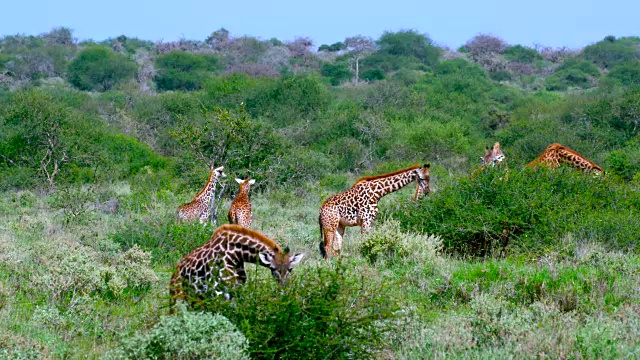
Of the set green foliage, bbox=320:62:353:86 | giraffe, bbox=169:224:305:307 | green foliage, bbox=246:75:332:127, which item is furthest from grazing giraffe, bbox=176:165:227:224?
green foliage, bbox=320:62:353:86

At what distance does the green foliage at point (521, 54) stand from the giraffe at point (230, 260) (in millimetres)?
68234

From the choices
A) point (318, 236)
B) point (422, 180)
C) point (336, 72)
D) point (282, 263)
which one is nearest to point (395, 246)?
point (422, 180)

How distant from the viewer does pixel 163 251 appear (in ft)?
38.4

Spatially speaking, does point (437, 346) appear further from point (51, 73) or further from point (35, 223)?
point (51, 73)

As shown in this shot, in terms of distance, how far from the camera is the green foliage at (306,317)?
20.7 ft

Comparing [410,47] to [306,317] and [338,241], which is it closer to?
[338,241]

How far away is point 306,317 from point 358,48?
71.2 metres

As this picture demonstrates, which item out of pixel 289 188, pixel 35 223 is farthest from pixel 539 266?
pixel 289 188

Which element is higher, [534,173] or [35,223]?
[534,173]

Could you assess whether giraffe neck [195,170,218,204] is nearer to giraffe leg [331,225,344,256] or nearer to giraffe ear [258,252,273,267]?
giraffe leg [331,225,344,256]

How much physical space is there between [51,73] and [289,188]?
139 feet

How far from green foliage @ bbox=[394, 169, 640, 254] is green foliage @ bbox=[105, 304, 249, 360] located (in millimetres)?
6414

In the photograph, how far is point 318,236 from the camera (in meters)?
13.9

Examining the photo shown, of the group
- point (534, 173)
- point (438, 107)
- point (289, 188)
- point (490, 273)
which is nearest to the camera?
point (490, 273)
